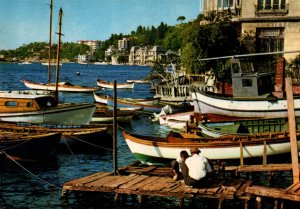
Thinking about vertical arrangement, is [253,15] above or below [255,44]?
above

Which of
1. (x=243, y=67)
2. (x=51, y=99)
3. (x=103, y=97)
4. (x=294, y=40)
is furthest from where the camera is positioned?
(x=103, y=97)

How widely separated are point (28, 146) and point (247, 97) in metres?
15.1

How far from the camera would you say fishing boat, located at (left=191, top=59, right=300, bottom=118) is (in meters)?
30.5

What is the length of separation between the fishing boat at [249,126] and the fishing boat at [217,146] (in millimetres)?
2701

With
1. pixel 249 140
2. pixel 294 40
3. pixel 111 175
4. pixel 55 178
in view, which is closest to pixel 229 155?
pixel 249 140

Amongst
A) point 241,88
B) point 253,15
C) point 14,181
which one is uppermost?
point 253,15

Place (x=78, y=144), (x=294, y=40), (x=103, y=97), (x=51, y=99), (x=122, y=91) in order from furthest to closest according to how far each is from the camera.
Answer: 1. (x=122, y=91)
2. (x=103, y=97)
3. (x=294, y=40)
4. (x=51, y=99)
5. (x=78, y=144)

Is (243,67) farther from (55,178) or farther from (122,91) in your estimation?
(122,91)

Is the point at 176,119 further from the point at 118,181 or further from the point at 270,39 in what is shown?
the point at 118,181

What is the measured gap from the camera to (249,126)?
26.2 m

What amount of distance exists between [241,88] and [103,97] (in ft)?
82.9

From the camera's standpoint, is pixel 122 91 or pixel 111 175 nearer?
pixel 111 175

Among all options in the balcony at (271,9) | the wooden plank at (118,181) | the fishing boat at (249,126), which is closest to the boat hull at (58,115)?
the fishing boat at (249,126)

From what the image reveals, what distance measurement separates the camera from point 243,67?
3200 centimetres
